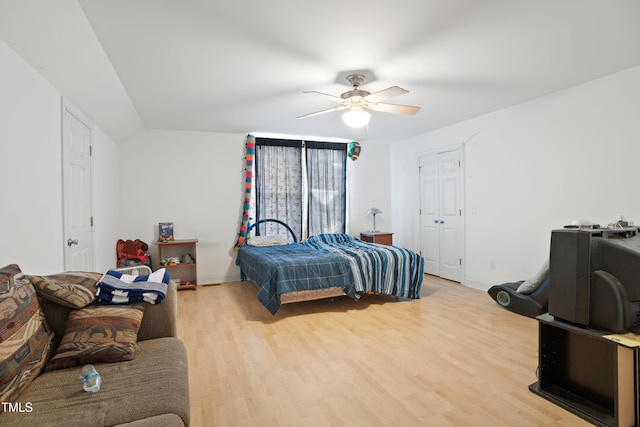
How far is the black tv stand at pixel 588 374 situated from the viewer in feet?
5.85

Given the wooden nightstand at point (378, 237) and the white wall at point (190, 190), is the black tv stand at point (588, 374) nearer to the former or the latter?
the wooden nightstand at point (378, 237)

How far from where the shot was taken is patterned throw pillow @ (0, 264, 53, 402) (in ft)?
4.06

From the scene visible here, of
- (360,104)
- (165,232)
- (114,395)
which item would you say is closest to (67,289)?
(114,395)

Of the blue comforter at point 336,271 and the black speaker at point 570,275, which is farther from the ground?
the black speaker at point 570,275

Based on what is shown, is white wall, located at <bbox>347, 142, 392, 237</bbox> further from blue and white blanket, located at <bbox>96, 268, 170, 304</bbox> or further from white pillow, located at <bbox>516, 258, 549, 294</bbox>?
blue and white blanket, located at <bbox>96, 268, 170, 304</bbox>

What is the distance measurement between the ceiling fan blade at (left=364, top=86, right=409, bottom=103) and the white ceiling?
0.19 m

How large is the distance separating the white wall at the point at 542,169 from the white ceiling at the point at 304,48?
0.29m

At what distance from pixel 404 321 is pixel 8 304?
3196 mm

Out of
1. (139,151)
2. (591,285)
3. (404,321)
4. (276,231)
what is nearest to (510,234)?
(404,321)

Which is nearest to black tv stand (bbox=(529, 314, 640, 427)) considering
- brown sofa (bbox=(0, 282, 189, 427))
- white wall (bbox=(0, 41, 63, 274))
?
brown sofa (bbox=(0, 282, 189, 427))

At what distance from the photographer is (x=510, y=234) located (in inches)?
170

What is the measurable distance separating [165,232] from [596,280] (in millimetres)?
5123

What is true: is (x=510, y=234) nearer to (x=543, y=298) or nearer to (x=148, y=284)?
(x=543, y=298)

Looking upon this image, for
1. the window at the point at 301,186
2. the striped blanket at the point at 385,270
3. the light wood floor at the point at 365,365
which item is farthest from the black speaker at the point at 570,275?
the window at the point at 301,186
